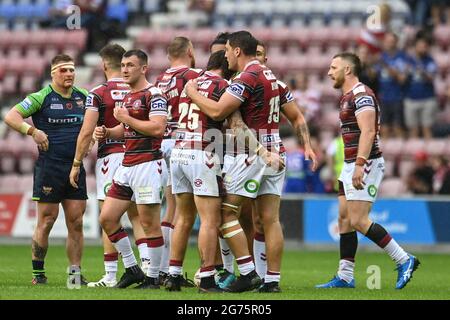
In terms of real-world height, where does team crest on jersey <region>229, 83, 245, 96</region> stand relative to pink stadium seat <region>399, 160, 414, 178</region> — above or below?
above

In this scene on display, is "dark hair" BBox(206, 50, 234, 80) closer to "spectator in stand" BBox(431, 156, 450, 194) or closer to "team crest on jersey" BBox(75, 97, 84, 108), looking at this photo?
"team crest on jersey" BBox(75, 97, 84, 108)

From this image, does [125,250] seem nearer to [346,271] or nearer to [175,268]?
[175,268]

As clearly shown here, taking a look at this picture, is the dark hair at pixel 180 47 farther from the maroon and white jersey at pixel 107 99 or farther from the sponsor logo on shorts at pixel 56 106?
the sponsor logo on shorts at pixel 56 106

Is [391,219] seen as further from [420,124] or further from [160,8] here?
[160,8]

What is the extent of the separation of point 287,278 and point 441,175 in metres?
7.73

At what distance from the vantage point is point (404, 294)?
11.3 metres

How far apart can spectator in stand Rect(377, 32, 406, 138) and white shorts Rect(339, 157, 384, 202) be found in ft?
31.0

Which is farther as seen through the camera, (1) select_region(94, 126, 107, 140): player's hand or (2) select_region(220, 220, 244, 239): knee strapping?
(1) select_region(94, 126, 107, 140): player's hand

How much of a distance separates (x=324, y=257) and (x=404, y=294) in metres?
6.62

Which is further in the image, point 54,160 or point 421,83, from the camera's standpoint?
point 421,83

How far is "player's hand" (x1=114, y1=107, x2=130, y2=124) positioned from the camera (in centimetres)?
1097

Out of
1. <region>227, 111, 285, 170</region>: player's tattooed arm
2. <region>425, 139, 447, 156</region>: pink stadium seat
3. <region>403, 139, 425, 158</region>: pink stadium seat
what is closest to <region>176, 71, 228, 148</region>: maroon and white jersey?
<region>227, 111, 285, 170</region>: player's tattooed arm

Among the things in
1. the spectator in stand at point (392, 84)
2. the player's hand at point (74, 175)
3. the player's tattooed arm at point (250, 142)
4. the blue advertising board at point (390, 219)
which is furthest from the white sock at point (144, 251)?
the spectator in stand at point (392, 84)
